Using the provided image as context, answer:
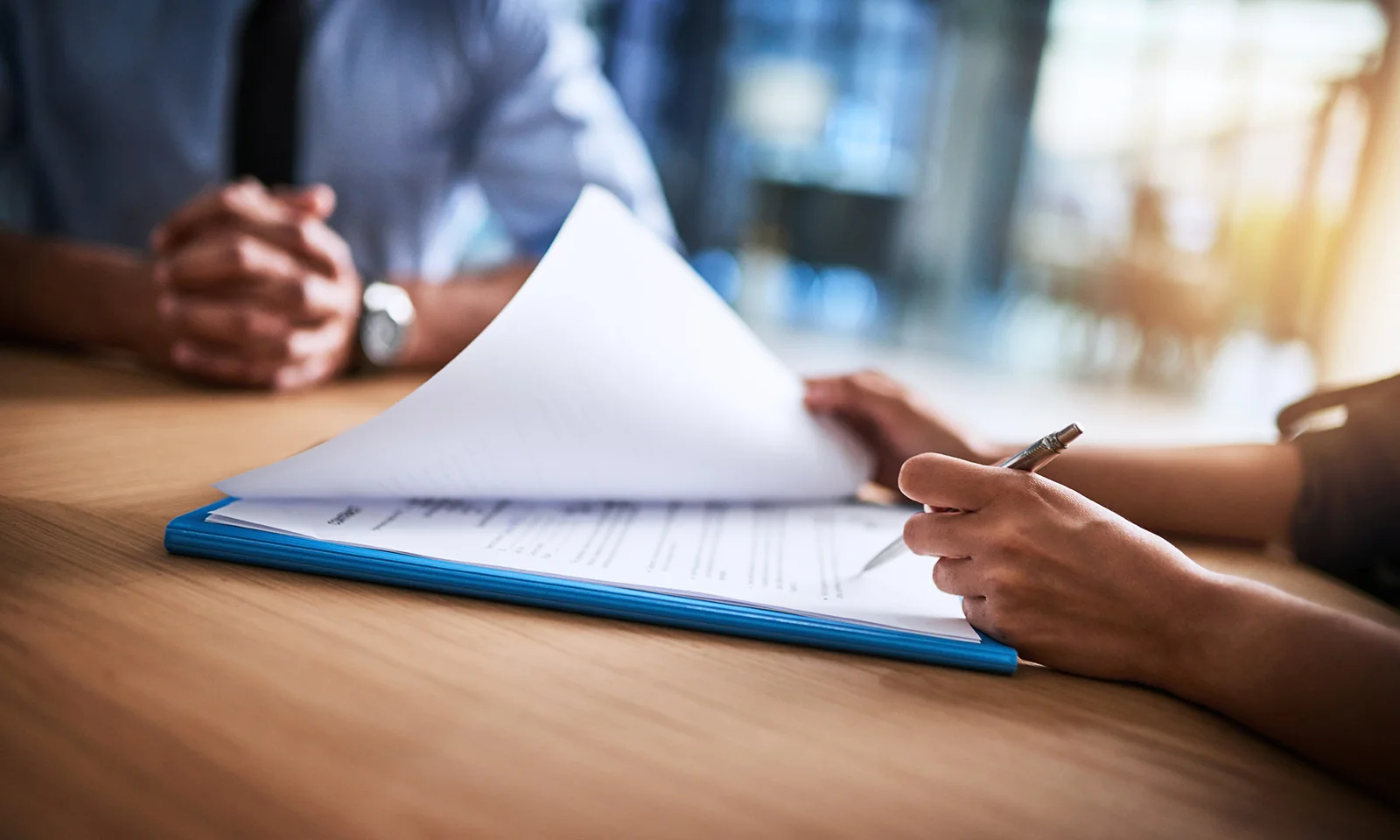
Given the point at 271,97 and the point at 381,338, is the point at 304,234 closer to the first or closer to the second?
the point at 381,338

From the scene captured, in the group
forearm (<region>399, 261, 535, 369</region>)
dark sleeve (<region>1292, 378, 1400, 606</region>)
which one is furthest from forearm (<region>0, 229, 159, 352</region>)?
dark sleeve (<region>1292, 378, 1400, 606</region>)

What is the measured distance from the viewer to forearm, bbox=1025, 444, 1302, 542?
589 millimetres

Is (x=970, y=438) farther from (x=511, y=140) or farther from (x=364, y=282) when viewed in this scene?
(x=511, y=140)

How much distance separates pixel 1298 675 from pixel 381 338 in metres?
0.80

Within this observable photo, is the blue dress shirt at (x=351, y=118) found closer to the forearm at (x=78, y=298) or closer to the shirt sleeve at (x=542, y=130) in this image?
the shirt sleeve at (x=542, y=130)

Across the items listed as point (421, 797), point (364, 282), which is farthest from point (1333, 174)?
point (421, 797)

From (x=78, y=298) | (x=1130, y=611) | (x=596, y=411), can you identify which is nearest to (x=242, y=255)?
(x=78, y=298)

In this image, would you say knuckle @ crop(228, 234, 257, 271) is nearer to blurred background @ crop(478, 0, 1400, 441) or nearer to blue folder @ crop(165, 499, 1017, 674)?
blue folder @ crop(165, 499, 1017, 674)

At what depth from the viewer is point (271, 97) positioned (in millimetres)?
948

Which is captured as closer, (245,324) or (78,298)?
(245,324)

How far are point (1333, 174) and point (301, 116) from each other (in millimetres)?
6290

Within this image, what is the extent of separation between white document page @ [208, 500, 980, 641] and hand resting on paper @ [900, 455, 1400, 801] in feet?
0.11

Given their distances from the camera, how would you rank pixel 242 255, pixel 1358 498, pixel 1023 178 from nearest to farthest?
pixel 1358 498 < pixel 242 255 < pixel 1023 178

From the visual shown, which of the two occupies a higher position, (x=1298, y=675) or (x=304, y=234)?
(x=304, y=234)
